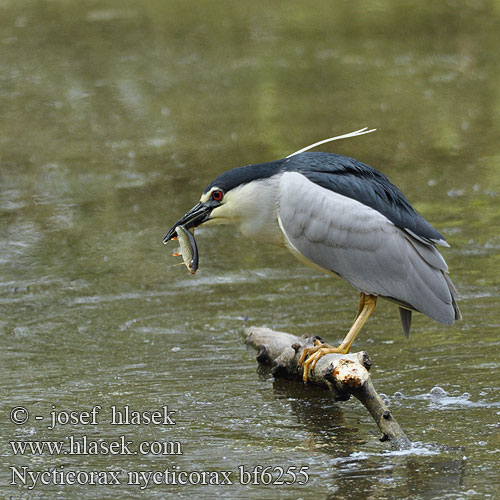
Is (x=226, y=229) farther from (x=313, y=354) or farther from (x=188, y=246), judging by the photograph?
(x=313, y=354)

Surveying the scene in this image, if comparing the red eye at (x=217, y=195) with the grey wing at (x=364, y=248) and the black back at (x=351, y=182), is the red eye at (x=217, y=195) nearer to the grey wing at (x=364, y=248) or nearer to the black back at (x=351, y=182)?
the black back at (x=351, y=182)

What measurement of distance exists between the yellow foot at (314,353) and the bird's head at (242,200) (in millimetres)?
734

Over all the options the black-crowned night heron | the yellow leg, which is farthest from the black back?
the yellow leg

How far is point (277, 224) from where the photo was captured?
18.2 ft

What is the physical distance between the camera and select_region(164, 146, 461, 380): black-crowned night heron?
5293 millimetres

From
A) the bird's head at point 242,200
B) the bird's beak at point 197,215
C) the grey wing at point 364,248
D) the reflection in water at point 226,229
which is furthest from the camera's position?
the bird's beak at point 197,215

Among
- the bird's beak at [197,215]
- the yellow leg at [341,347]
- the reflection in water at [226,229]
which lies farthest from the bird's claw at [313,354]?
the bird's beak at [197,215]

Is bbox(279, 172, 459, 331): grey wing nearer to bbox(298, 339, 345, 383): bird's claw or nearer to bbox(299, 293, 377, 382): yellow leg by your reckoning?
bbox(299, 293, 377, 382): yellow leg

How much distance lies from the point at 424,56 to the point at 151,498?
1107 centimetres

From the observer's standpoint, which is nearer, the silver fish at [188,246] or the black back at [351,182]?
the black back at [351,182]

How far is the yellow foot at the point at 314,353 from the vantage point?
530 centimetres

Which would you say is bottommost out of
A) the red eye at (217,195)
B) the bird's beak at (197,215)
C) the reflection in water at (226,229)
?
the reflection in water at (226,229)

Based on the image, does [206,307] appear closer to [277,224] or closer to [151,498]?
[277,224]

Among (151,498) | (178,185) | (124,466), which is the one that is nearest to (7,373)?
(124,466)
